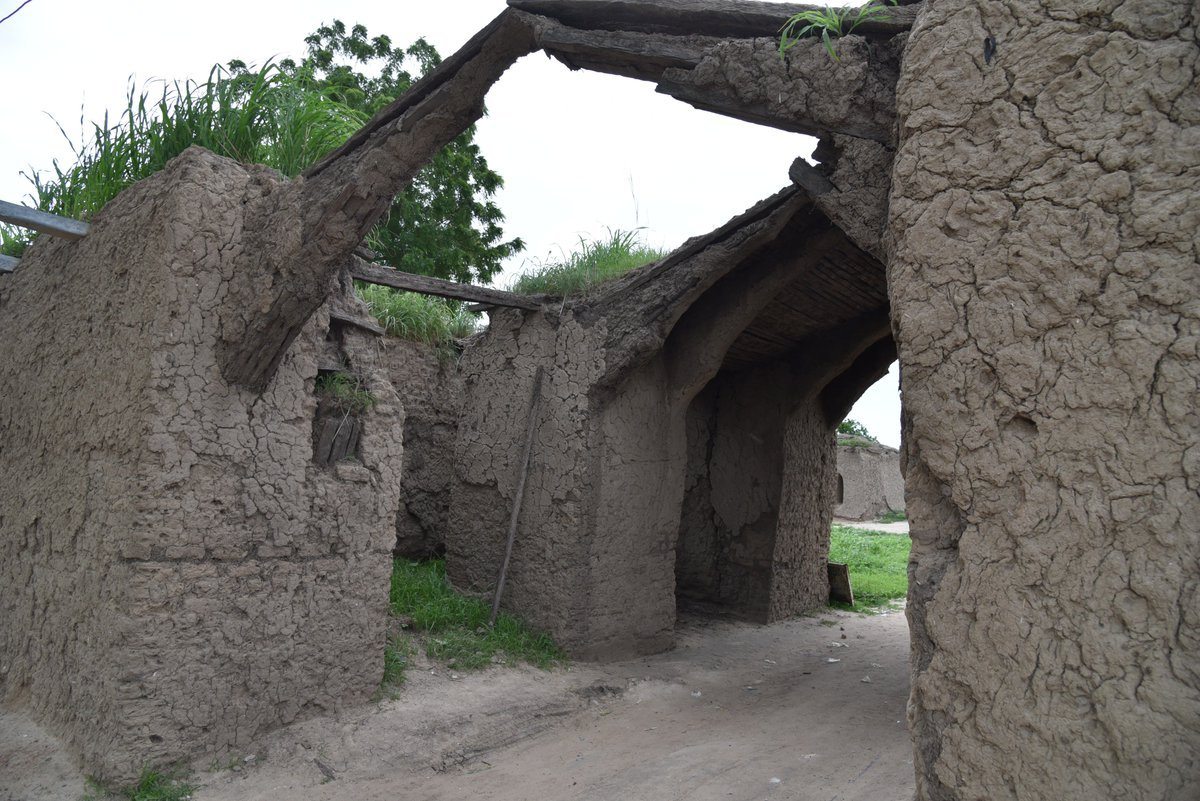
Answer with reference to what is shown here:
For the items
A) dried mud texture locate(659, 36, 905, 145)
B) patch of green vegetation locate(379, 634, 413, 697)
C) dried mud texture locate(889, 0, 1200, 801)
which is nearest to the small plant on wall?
patch of green vegetation locate(379, 634, 413, 697)

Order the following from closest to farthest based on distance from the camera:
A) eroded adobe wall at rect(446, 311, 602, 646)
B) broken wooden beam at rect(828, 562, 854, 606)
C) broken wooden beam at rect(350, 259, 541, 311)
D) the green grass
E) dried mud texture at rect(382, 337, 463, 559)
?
1. broken wooden beam at rect(350, 259, 541, 311)
2. eroded adobe wall at rect(446, 311, 602, 646)
3. dried mud texture at rect(382, 337, 463, 559)
4. broken wooden beam at rect(828, 562, 854, 606)
5. the green grass

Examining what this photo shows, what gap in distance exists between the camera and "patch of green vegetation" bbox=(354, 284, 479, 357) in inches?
310

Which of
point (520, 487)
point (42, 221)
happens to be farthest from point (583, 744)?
point (42, 221)

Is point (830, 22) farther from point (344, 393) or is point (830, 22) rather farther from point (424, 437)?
point (424, 437)

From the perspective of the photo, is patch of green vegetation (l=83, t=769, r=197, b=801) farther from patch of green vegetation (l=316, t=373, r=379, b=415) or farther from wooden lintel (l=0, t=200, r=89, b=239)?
wooden lintel (l=0, t=200, r=89, b=239)

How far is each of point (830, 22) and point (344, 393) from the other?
317cm

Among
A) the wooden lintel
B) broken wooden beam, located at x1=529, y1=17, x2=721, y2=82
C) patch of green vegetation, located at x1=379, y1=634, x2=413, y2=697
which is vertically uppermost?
broken wooden beam, located at x1=529, y1=17, x2=721, y2=82

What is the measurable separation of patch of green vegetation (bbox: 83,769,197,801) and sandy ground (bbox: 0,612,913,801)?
0.08m

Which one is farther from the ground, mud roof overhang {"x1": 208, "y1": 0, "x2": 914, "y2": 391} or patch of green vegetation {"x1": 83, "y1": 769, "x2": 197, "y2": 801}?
mud roof overhang {"x1": 208, "y1": 0, "x2": 914, "y2": 391}

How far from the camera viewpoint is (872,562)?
1243 cm

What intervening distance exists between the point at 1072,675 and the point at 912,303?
1.20m

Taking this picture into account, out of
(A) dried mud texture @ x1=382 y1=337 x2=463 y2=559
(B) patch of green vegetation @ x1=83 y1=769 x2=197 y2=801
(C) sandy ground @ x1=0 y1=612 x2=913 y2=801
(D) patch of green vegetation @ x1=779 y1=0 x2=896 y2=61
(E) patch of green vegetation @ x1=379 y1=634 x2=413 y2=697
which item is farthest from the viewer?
(A) dried mud texture @ x1=382 y1=337 x2=463 y2=559

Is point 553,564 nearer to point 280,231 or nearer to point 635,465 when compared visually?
point 635,465

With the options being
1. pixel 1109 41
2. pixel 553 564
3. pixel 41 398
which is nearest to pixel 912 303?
pixel 1109 41
